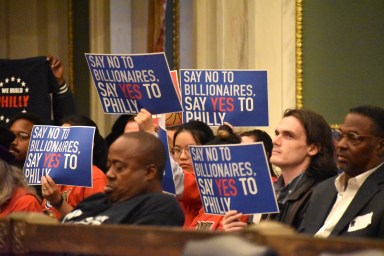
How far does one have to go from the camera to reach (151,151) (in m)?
5.77

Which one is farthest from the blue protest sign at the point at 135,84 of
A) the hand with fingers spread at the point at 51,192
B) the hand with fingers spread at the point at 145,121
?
the hand with fingers spread at the point at 51,192

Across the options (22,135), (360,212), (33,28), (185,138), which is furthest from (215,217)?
(33,28)

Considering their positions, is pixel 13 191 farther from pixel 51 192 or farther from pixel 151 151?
pixel 151 151

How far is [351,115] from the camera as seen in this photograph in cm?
641

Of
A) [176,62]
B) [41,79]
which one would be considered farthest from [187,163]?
[176,62]

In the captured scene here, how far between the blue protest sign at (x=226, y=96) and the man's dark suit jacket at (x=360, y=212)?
5.65 ft

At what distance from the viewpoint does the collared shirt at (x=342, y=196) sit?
6254mm

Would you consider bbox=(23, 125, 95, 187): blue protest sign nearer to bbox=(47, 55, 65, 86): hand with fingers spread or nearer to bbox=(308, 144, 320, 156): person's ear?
bbox=(308, 144, 320, 156): person's ear

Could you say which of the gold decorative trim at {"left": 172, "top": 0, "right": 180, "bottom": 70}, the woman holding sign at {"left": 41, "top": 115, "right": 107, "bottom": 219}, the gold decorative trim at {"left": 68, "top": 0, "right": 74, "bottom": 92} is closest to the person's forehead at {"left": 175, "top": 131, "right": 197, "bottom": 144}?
the woman holding sign at {"left": 41, "top": 115, "right": 107, "bottom": 219}

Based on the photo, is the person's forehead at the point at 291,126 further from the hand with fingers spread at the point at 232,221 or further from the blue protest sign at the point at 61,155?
the blue protest sign at the point at 61,155

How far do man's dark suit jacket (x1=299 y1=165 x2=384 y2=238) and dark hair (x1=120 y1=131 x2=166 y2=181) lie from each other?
0.96 metres

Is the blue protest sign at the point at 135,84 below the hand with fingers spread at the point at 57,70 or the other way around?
the other way around

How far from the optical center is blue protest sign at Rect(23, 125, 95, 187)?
7523 millimetres

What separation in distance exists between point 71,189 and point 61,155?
0.37m
